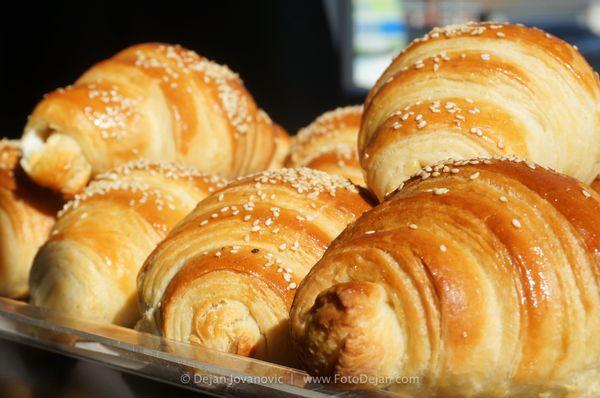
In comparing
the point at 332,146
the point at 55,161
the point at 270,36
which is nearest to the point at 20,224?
the point at 55,161

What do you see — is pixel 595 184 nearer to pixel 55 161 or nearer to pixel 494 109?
pixel 494 109

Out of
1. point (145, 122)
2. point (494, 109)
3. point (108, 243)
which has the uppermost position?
point (494, 109)

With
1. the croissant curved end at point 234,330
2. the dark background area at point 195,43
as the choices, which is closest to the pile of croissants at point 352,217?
the croissant curved end at point 234,330

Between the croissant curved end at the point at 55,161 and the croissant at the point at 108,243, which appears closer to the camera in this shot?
the croissant at the point at 108,243

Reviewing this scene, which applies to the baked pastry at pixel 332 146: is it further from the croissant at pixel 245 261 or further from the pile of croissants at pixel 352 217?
the croissant at pixel 245 261

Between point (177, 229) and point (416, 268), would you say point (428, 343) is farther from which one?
point (177, 229)

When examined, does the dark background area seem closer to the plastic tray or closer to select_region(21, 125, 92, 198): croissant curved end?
select_region(21, 125, 92, 198): croissant curved end

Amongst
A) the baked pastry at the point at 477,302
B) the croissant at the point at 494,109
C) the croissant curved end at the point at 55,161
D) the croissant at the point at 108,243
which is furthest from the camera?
the croissant curved end at the point at 55,161
